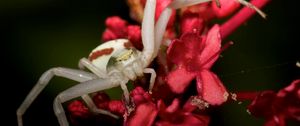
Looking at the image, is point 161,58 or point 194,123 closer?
point 194,123

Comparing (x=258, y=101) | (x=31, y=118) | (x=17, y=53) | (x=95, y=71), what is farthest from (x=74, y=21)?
(x=258, y=101)

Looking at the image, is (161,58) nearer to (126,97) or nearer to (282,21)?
(126,97)

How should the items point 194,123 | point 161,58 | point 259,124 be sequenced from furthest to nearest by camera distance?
point 259,124 → point 161,58 → point 194,123

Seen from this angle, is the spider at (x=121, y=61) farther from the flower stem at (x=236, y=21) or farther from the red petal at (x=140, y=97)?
the red petal at (x=140, y=97)

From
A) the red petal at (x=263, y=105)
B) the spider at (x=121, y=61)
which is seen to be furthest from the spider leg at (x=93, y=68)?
the red petal at (x=263, y=105)

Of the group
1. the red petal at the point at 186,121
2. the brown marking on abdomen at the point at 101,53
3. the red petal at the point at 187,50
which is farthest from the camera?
the brown marking on abdomen at the point at 101,53

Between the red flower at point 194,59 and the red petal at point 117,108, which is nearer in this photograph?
the red flower at point 194,59

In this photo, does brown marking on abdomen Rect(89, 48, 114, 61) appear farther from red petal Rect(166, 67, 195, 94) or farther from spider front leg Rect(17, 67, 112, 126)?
red petal Rect(166, 67, 195, 94)
